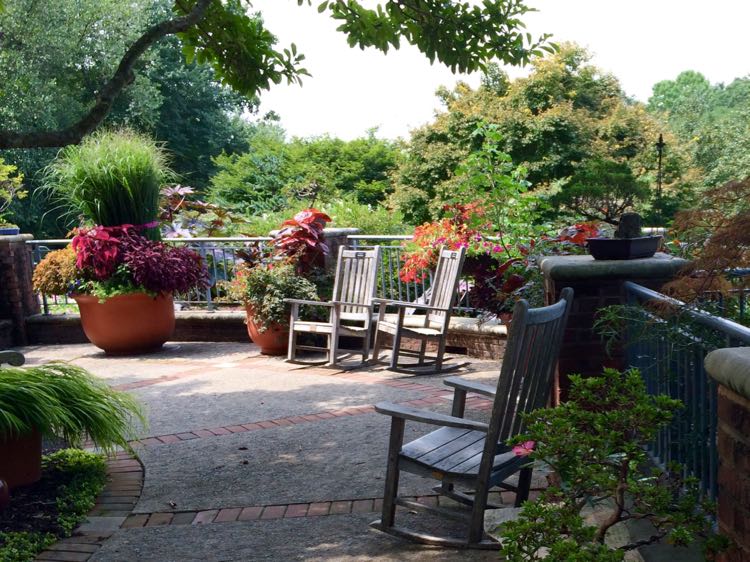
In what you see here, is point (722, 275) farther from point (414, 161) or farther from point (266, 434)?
point (414, 161)

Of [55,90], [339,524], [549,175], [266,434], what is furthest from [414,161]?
[339,524]

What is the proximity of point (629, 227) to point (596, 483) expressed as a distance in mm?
1860

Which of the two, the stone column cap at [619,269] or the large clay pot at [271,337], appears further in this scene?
the large clay pot at [271,337]

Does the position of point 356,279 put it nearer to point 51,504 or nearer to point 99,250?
point 99,250

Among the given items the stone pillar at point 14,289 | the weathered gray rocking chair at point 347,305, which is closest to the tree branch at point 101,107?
the weathered gray rocking chair at point 347,305

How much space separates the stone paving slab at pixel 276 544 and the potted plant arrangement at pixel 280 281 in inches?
172

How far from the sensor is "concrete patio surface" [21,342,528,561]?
3.52 meters

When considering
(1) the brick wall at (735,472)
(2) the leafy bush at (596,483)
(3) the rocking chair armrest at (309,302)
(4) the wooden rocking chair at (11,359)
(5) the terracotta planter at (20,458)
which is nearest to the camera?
(1) the brick wall at (735,472)

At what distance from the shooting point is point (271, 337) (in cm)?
827

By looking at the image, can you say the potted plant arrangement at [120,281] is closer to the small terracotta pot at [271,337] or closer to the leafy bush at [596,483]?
the small terracotta pot at [271,337]

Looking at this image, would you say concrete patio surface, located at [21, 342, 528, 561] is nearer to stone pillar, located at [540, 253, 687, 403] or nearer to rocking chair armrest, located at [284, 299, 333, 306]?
rocking chair armrest, located at [284, 299, 333, 306]

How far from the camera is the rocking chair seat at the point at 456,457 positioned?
3295mm

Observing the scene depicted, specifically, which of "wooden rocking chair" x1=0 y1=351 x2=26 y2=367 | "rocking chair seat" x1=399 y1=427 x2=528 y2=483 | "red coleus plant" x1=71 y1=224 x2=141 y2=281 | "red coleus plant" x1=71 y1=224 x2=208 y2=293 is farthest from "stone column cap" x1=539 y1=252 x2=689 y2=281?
"red coleus plant" x1=71 y1=224 x2=141 y2=281

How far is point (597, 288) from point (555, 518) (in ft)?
5.97
